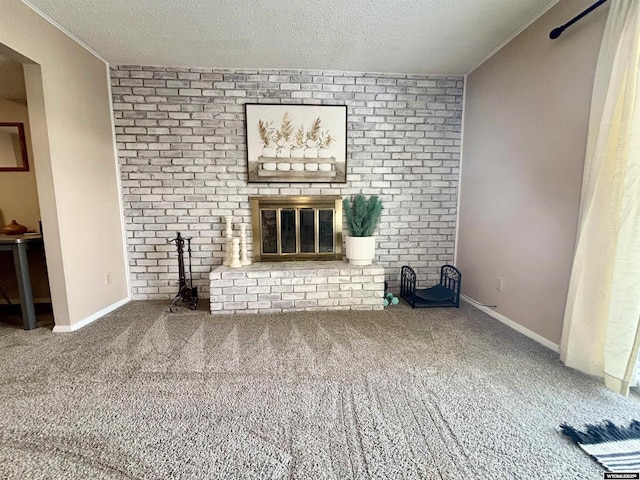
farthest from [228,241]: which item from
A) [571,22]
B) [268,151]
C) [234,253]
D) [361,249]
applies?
[571,22]

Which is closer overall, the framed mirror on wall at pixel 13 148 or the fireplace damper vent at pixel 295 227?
the framed mirror on wall at pixel 13 148

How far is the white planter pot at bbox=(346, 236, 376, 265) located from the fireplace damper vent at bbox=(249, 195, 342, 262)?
293 mm

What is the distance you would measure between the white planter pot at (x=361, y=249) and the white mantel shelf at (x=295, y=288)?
9 cm

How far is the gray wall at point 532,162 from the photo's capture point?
69.9 inches

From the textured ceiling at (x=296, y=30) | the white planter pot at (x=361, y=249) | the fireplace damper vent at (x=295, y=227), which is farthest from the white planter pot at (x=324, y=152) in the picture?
the white planter pot at (x=361, y=249)

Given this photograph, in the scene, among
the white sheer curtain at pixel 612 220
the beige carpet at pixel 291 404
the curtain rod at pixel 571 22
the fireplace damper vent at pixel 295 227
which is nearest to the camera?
the beige carpet at pixel 291 404

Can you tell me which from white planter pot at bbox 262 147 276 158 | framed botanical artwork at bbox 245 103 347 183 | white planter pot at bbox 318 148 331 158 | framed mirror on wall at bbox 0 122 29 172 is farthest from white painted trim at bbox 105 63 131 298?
white planter pot at bbox 318 148 331 158

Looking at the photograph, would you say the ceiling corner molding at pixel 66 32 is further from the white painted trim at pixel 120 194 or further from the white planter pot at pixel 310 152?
the white planter pot at pixel 310 152

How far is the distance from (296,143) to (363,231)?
3.93ft

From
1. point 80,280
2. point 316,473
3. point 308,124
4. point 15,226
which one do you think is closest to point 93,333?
point 80,280

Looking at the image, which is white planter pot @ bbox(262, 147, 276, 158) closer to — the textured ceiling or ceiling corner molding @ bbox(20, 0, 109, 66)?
the textured ceiling

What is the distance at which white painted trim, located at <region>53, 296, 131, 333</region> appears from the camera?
7.36ft

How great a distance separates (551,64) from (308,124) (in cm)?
203

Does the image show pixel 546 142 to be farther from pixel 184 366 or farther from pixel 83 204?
pixel 83 204
